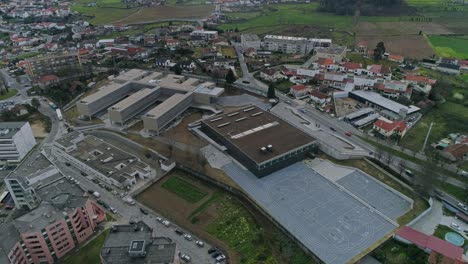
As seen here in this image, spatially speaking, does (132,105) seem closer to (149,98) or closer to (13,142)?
(149,98)

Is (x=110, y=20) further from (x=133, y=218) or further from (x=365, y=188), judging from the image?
(x=365, y=188)

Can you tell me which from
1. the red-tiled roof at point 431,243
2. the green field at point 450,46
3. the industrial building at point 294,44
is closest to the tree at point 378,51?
the industrial building at point 294,44

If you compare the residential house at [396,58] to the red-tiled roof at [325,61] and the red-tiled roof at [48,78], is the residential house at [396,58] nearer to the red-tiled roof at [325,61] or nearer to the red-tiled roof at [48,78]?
the red-tiled roof at [325,61]

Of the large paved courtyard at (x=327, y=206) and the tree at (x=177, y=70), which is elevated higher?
the tree at (x=177, y=70)

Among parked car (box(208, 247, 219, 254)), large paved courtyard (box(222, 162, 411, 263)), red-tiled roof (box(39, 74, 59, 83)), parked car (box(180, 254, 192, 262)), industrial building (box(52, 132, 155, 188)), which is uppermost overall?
red-tiled roof (box(39, 74, 59, 83))

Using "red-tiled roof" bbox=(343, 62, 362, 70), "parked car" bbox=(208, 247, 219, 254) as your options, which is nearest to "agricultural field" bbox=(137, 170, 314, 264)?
"parked car" bbox=(208, 247, 219, 254)

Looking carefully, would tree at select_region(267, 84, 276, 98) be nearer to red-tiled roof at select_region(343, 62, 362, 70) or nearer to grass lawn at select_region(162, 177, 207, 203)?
red-tiled roof at select_region(343, 62, 362, 70)
